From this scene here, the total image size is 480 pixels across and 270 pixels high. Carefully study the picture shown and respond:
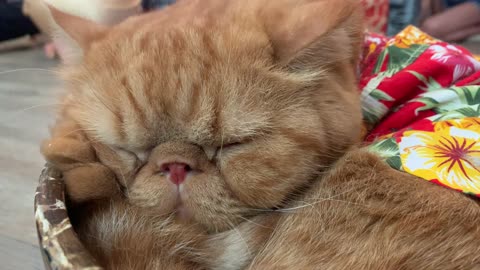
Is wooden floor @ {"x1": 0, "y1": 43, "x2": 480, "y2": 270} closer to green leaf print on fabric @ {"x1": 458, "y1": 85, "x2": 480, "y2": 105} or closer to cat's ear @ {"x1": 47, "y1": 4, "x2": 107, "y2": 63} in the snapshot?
cat's ear @ {"x1": 47, "y1": 4, "x2": 107, "y2": 63}

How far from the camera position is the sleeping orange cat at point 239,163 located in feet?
2.78

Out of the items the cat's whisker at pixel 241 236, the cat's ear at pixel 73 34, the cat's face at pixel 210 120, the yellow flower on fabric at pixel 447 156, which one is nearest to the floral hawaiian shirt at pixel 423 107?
the yellow flower on fabric at pixel 447 156

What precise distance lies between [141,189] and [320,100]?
392 millimetres

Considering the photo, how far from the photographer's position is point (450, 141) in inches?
36.9

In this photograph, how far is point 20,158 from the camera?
79.0 inches

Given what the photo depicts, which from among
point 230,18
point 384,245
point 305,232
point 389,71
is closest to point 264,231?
point 305,232

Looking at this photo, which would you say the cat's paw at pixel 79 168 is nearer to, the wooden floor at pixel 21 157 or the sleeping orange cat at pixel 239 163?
the sleeping orange cat at pixel 239 163

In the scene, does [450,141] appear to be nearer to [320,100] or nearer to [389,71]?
[320,100]

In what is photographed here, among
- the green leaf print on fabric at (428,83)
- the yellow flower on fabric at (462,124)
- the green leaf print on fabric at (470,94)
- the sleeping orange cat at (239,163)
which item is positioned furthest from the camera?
the green leaf print on fabric at (428,83)

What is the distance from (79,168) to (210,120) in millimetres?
289

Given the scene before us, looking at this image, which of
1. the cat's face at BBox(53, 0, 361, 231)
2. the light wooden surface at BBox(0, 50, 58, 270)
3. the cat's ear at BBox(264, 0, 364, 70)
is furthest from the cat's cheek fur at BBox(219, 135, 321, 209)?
the light wooden surface at BBox(0, 50, 58, 270)

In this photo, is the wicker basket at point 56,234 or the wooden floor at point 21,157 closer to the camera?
the wicker basket at point 56,234

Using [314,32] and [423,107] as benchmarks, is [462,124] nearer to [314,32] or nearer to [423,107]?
[423,107]

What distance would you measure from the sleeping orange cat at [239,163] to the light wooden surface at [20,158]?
13.3 inches
